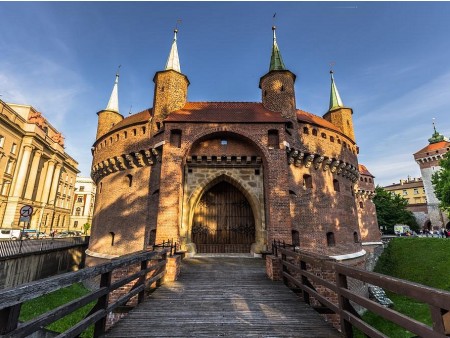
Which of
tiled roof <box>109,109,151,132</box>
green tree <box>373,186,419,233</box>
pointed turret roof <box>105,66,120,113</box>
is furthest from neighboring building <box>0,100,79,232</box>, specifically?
green tree <box>373,186,419,233</box>

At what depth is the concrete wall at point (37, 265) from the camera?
14664 mm

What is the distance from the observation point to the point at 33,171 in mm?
39500

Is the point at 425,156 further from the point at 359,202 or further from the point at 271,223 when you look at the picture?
the point at 271,223

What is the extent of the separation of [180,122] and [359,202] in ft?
84.6

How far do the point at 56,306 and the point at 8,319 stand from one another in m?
17.9

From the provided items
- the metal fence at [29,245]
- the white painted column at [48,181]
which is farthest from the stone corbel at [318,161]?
the white painted column at [48,181]

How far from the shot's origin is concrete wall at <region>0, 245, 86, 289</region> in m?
14.7

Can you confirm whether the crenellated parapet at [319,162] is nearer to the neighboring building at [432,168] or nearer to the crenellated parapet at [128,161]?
the crenellated parapet at [128,161]

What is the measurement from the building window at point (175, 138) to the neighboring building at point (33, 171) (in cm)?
3248

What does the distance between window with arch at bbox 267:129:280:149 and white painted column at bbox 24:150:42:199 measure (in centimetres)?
4021

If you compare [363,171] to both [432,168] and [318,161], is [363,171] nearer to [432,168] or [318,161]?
[318,161]

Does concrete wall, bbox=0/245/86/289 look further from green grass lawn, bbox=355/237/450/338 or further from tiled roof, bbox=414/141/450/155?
tiled roof, bbox=414/141/450/155

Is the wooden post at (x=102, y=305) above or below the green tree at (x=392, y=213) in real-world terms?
below

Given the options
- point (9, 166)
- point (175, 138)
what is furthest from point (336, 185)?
point (9, 166)
